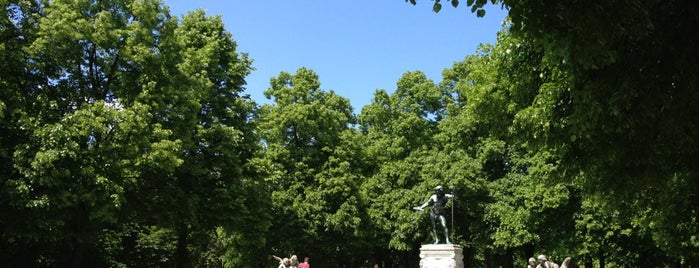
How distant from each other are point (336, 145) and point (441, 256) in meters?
14.9

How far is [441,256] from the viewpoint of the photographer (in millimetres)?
18234

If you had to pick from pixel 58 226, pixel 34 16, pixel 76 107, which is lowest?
pixel 58 226

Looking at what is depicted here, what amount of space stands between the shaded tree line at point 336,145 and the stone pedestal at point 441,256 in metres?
4.12

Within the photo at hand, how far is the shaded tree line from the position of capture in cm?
883

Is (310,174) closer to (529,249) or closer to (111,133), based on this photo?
(529,249)

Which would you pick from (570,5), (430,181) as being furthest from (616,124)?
(430,181)

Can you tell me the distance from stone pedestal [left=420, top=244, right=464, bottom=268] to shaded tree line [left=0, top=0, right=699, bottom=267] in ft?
13.5

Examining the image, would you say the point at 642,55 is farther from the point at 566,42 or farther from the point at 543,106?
the point at 543,106

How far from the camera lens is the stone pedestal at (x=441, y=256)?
18.1 meters

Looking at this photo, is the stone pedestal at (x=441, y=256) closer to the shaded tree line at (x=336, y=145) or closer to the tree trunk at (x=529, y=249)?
the shaded tree line at (x=336, y=145)

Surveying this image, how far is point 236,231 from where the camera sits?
24031 millimetres

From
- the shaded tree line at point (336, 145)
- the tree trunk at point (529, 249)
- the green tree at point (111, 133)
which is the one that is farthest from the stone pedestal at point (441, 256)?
the tree trunk at point (529, 249)

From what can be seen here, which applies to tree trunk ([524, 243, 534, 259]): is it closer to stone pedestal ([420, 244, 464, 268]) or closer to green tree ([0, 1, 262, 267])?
stone pedestal ([420, 244, 464, 268])

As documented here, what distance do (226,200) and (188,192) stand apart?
140 cm
